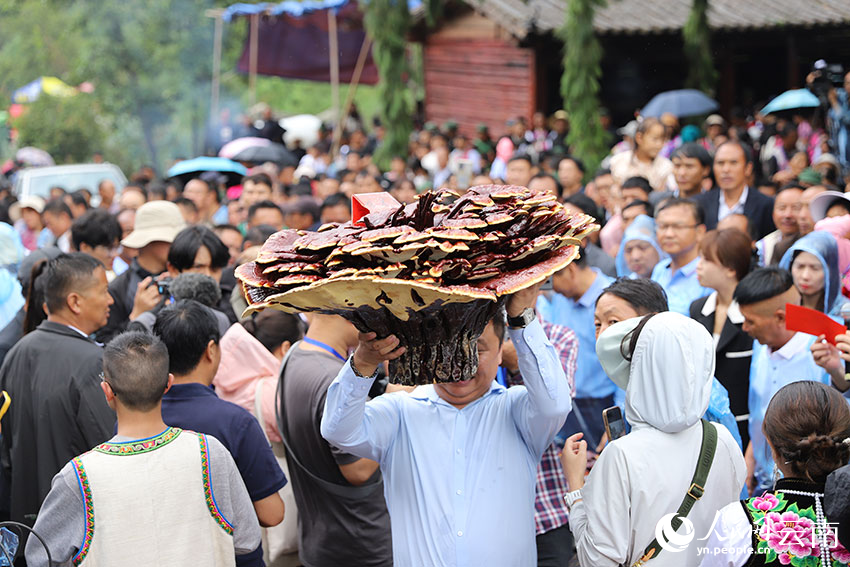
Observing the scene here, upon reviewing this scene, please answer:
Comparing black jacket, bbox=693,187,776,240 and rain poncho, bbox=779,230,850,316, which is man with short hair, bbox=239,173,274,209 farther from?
rain poncho, bbox=779,230,850,316

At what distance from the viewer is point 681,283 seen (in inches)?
225

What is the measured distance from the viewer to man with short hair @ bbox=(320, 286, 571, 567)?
2.90 m

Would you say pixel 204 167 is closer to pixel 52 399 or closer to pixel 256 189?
pixel 256 189

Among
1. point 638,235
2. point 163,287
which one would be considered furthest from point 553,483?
point 638,235

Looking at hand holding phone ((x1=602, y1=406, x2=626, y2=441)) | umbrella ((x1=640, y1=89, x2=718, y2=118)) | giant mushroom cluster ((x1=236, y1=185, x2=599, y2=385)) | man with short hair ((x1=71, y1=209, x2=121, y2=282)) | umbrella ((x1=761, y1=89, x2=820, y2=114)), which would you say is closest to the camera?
giant mushroom cluster ((x1=236, y1=185, x2=599, y2=385))

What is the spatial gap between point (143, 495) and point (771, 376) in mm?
2918

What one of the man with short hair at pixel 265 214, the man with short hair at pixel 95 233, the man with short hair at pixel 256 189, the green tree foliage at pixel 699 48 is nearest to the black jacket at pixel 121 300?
the man with short hair at pixel 95 233

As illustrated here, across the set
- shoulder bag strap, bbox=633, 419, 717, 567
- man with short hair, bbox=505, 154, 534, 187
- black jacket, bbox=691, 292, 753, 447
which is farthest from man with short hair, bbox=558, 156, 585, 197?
shoulder bag strap, bbox=633, 419, 717, 567

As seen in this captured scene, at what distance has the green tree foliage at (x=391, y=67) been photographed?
15.6m

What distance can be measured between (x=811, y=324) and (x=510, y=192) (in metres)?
1.79

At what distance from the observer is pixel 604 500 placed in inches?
112

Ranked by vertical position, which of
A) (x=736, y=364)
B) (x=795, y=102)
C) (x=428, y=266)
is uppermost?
(x=795, y=102)

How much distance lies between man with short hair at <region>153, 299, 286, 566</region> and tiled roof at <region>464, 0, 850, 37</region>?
1246 cm

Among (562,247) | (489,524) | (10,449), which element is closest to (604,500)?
(489,524)
